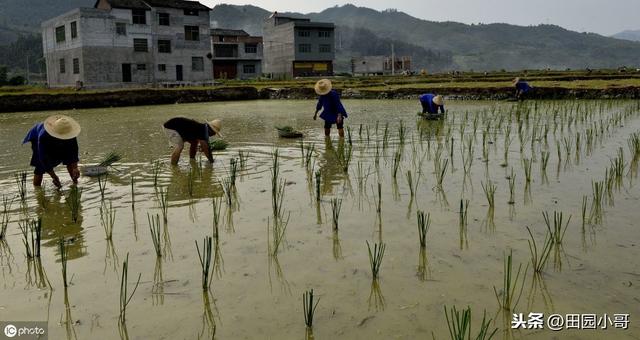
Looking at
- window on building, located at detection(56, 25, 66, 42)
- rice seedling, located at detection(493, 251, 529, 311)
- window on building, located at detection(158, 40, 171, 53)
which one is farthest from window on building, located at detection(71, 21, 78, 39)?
rice seedling, located at detection(493, 251, 529, 311)

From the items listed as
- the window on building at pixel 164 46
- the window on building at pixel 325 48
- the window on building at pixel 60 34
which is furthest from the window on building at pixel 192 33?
the window on building at pixel 325 48

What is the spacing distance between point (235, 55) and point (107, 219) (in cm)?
4742

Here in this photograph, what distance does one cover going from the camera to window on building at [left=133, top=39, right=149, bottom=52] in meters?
33.4

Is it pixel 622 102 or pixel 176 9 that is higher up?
pixel 176 9

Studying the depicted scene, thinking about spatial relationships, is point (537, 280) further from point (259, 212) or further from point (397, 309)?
point (259, 212)

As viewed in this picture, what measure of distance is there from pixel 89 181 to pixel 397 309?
492 centimetres

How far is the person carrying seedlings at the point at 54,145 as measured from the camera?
215 inches

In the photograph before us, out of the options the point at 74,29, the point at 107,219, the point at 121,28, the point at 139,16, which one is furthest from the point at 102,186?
the point at 139,16

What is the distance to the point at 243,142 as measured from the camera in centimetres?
995

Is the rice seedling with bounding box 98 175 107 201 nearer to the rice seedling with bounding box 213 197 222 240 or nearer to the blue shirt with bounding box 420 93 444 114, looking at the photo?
the rice seedling with bounding box 213 197 222 240

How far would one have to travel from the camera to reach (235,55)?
49.9 m

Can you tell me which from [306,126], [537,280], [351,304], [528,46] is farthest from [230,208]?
[528,46]

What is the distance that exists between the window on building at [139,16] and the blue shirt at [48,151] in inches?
1190

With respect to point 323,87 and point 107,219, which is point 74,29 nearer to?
point 323,87
